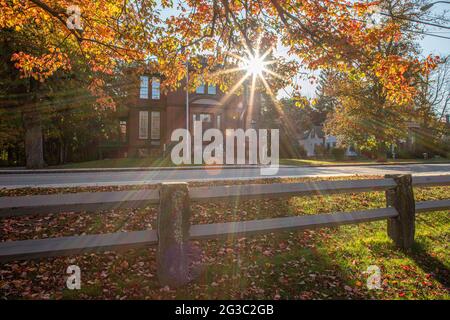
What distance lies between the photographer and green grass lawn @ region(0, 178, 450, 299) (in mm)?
3584

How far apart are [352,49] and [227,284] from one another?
4.96 meters

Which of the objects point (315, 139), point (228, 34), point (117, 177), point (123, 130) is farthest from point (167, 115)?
Answer: point (315, 139)

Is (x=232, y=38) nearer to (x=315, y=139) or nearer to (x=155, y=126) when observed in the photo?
(x=155, y=126)

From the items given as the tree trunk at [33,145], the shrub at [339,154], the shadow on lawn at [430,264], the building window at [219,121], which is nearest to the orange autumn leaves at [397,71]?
the shadow on lawn at [430,264]

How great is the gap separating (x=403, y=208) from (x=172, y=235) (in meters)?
3.72

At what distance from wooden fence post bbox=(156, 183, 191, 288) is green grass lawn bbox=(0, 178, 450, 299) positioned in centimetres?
17

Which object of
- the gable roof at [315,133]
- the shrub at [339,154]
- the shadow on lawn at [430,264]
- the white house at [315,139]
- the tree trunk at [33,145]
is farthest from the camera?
the gable roof at [315,133]

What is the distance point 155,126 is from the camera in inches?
1369

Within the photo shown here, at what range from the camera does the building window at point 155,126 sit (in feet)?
114

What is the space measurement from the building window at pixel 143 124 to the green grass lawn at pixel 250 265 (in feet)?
96.4

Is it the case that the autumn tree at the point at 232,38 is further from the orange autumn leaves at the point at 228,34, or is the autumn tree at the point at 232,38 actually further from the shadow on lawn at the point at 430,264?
the shadow on lawn at the point at 430,264

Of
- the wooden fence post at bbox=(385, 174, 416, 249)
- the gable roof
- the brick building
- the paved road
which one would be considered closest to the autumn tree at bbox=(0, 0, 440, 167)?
the wooden fence post at bbox=(385, 174, 416, 249)

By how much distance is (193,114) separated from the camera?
113ft
